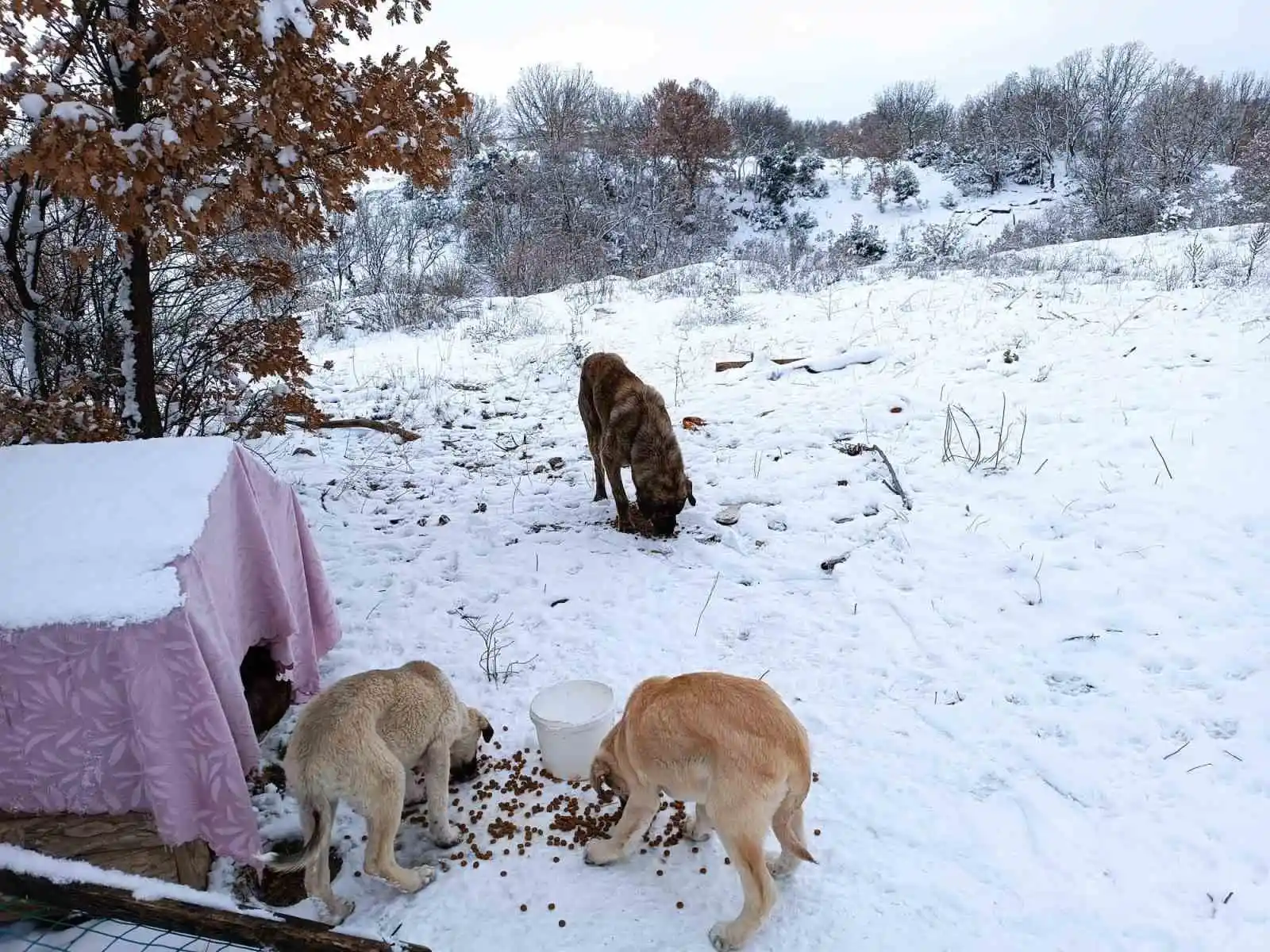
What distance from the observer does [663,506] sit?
580 centimetres

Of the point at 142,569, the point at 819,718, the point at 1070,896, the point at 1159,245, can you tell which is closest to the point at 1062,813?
the point at 1070,896

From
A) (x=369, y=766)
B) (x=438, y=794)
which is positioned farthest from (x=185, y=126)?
(x=438, y=794)

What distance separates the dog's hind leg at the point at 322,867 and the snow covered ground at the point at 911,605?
110mm

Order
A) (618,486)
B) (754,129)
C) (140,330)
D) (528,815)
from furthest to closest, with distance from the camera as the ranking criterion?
(754,129) < (618,486) < (140,330) < (528,815)

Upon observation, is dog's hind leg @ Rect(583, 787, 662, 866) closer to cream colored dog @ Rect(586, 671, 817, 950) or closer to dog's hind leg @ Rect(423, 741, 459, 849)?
cream colored dog @ Rect(586, 671, 817, 950)

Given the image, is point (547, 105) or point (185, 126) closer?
point (185, 126)

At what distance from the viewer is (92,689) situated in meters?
2.56

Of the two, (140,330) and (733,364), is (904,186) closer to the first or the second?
(733,364)

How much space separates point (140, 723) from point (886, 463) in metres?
5.60

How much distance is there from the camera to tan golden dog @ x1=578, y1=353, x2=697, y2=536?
5.79 metres

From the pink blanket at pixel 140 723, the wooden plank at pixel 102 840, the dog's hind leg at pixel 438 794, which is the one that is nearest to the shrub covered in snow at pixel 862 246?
the dog's hind leg at pixel 438 794

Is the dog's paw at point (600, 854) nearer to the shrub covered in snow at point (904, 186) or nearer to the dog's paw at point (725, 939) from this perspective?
the dog's paw at point (725, 939)

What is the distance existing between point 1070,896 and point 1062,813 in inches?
18.3

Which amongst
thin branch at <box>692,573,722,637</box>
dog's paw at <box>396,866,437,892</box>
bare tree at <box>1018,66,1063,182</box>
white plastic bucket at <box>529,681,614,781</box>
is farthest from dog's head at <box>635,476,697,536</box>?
bare tree at <box>1018,66,1063,182</box>
